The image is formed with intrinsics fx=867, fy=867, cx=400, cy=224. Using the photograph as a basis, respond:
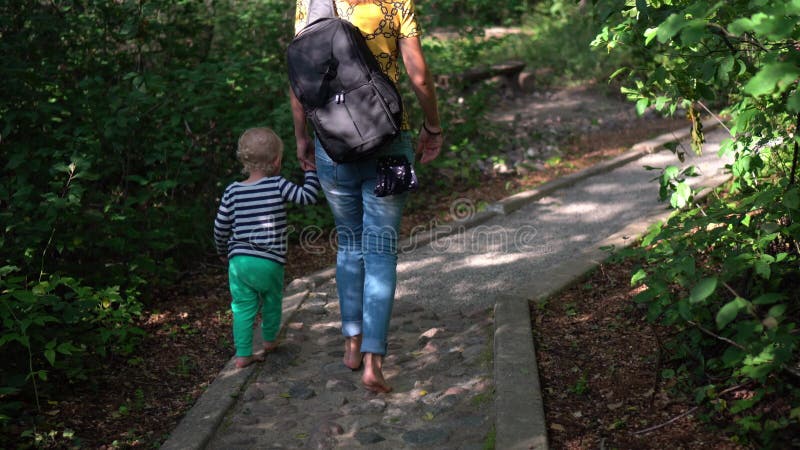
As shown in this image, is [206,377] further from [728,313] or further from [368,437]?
[728,313]

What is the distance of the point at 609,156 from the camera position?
9258 mm

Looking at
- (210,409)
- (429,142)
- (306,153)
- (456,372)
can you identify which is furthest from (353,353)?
(429,142)

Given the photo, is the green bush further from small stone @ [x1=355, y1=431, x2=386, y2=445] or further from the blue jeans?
small stone @ [x1=355, y1=431, x2=386, y2=445]

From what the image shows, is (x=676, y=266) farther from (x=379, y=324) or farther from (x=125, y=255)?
(x=125, y=255)

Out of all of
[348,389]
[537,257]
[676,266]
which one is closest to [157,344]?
[348,389]

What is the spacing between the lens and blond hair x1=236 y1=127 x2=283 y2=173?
14.3 ft

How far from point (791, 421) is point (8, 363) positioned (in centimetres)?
347

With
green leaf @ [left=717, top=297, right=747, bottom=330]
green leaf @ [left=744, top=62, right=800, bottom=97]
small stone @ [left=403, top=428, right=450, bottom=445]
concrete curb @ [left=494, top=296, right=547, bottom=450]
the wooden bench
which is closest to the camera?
green leaf @ [left=744, top=62, right=800, bottom=97]

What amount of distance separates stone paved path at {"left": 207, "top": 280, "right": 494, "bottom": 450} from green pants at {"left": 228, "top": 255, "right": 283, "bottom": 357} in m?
0.23

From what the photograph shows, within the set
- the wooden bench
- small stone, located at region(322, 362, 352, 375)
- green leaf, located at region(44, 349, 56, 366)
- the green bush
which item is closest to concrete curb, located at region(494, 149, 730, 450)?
the green bush

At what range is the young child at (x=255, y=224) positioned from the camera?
14.4 feet

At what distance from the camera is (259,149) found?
4.37 metres

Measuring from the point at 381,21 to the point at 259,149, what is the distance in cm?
98

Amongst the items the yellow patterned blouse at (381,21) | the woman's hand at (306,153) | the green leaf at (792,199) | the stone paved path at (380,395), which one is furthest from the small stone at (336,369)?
the green leaf at (792,199)
